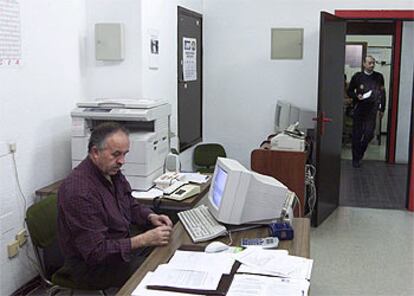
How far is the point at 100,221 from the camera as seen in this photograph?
2.37m

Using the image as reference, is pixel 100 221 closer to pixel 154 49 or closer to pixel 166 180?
pixel 166 180

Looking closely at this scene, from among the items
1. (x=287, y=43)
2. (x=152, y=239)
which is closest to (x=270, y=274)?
(x=152, y=239)

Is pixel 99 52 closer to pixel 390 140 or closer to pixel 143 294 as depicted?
pixel 143 294

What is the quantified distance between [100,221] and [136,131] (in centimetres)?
126

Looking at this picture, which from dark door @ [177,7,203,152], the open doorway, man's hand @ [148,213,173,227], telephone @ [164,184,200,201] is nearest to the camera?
man's hand @ [148,213,173,227]

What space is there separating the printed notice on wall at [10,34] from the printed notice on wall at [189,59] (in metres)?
2.22

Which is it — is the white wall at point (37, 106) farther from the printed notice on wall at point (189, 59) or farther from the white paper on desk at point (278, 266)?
the white paper on desk at point (278, 266)

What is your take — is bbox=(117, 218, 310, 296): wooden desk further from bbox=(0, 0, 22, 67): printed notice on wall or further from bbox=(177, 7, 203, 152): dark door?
bbox=(177, 7, 203, 152): dark door

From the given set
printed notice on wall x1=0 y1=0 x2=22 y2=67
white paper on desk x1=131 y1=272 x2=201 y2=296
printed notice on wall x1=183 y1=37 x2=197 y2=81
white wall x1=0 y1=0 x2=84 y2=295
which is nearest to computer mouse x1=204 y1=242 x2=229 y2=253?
white paper on desk x1=131 y1=272 x2=201 y2=296

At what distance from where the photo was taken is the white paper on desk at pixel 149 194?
3.24m

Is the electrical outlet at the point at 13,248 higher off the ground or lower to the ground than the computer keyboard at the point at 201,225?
lower

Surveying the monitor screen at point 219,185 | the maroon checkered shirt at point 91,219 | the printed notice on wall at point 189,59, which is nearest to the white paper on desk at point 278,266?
the monitor screen at point 219,185

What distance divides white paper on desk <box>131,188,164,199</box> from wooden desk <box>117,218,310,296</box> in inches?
24.3

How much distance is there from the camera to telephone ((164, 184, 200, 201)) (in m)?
3.21
